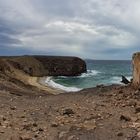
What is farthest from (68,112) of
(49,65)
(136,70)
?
(49,65)

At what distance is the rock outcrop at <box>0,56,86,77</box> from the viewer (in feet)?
230

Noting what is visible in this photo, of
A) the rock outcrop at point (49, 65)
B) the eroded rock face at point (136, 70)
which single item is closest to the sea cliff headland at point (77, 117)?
the eroded rock face at point (136, 70)

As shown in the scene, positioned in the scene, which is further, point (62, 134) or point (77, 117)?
point (77, 117)

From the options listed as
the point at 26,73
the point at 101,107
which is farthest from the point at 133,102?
the point at 26,73

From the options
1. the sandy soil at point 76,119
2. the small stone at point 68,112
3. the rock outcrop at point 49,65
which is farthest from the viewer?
the rock outcrop at point 49,65

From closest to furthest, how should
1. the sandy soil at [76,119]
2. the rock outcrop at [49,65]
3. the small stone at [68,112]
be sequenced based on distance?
the sandy soil at [76,119] → the small stone at [68,112] → the rock outcrop at [49,65]

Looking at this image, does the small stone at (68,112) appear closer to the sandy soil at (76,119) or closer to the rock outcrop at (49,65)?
the sandy soil at (76,119)

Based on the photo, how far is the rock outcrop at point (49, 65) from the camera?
230 feet

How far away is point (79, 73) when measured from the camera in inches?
3236

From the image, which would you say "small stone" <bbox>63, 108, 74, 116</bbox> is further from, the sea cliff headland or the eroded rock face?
the eroded rock face

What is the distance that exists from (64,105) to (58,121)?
2679mm

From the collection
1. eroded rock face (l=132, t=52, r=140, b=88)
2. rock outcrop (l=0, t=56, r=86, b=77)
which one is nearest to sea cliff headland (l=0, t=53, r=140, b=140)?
eroded rock face (l=132, t=52, r=140, b=88)

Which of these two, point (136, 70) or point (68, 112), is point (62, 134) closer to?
point (68, 112)

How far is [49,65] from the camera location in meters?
77.9
